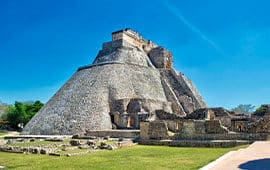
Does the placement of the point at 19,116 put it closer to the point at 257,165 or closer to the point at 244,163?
the point at 244,163

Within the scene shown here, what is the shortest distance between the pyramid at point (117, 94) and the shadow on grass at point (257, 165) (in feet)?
62.2

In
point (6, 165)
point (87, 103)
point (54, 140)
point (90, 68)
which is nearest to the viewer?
point (6, 165)

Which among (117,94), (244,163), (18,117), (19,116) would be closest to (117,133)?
(117,94)

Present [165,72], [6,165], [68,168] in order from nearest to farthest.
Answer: [68,168] → [6,165] → [165,72]

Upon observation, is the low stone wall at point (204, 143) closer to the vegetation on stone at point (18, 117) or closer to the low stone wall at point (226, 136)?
the low stone wall at point (226, 136)

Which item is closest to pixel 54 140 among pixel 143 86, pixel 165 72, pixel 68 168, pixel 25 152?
pixel 25 152

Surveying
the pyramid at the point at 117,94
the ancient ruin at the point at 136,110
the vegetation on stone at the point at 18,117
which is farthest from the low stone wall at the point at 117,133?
the vegetation on stone at the point at 18,117

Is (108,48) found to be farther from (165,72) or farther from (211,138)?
(211,138)

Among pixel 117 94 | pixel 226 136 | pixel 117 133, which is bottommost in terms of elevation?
pixel 117 133

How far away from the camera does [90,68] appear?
39000 millimetres

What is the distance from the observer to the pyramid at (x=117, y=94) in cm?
2898

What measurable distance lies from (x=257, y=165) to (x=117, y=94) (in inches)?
976

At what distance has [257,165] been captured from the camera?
27.6ft

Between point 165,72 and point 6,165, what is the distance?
111 ft
